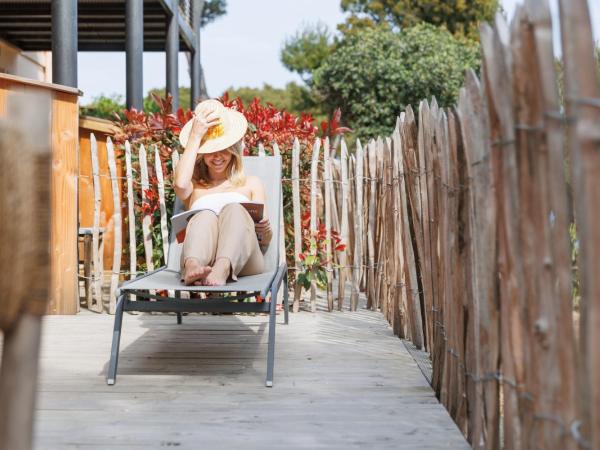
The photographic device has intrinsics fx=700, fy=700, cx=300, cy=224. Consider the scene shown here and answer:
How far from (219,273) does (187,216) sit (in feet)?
2.41

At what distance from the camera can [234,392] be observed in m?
3.24

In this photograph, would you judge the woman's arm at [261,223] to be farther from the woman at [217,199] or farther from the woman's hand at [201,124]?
the woman's hand at [201,124]

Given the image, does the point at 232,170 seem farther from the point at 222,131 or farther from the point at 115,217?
the point at 115,217

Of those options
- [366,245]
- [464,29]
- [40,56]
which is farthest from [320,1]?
[366,245]

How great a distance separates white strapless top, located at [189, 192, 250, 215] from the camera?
4309mm

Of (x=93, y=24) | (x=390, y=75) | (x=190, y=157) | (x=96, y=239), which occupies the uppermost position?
(x=390, y=75)

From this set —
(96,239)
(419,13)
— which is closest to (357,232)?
(96,239)

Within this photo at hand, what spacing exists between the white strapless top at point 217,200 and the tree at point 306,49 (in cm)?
2998

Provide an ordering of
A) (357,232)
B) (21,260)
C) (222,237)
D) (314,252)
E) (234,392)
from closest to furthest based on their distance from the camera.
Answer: (21,260) < (234,392) < (222,237) < (314,252) < (357,232)

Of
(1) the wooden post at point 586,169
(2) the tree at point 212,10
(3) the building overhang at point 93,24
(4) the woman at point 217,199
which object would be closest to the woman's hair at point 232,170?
(4) the woman at point 217,199

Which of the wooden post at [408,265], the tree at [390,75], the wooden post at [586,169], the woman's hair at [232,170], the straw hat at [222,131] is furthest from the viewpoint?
the tree at [390,75]

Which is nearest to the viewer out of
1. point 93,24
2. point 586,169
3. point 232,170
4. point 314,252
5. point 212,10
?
point 586,169

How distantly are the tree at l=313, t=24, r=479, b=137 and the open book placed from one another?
668 inches

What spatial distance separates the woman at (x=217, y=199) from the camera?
3.77m
